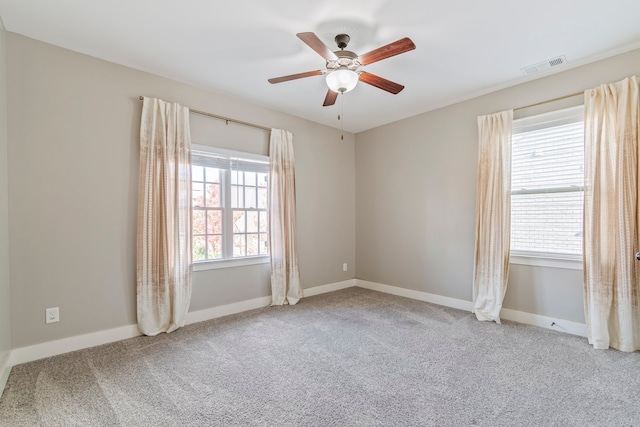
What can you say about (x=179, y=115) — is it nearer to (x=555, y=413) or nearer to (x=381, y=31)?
(x=381, y=31)

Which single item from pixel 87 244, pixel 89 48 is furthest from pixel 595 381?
pixel 89 48

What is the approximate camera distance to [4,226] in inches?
89.9

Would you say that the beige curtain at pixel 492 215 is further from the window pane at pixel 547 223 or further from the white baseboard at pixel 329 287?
the white baseboard at pixel 329 287

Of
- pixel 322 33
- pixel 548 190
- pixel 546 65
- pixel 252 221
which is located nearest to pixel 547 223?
pixel 548 190

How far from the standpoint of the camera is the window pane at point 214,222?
3551 mm

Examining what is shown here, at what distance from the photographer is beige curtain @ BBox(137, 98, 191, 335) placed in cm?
296

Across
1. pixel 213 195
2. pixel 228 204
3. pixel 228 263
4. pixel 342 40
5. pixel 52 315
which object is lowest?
pixel 52 315

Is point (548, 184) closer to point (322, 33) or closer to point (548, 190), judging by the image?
point (548, 190)

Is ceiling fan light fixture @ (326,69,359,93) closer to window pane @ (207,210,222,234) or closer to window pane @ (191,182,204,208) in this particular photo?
window pane @ (191,182,204,208)

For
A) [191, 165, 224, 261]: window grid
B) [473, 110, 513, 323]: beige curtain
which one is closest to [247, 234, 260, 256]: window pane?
[191, 165, 224, 261]: window grid

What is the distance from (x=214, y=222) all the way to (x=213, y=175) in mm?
561

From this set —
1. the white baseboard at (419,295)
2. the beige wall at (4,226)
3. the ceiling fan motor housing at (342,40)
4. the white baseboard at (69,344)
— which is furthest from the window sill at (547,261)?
the beige wall at (4,226)

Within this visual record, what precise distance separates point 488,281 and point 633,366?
50.4 inches

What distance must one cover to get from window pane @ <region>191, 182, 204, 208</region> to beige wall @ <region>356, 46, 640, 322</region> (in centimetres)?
265
